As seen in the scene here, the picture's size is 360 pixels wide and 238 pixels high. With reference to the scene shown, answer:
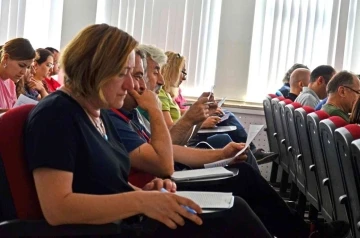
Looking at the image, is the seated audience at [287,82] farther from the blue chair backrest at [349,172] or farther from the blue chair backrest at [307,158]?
the blue chair backrest at [349,172]

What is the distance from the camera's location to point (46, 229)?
165 cm

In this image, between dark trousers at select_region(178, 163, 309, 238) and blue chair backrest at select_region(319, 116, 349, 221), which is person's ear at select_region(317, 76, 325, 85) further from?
dark trousers at select_region(178, 163, 309, 238)

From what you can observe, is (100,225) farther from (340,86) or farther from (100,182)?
(340,86)

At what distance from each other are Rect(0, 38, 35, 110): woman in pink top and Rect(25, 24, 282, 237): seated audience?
2.59 m

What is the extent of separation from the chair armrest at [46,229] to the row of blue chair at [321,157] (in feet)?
2.91

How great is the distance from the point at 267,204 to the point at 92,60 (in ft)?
3.70

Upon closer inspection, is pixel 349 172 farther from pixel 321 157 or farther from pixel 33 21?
pixel 33 21

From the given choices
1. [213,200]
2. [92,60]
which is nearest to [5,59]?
[92,60]

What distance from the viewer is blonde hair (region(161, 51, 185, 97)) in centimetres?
491

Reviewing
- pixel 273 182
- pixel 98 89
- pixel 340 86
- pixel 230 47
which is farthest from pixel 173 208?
pixel 230 47

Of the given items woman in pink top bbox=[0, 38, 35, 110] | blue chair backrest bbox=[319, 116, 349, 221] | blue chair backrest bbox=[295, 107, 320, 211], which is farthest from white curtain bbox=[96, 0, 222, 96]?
blue chair backrest bbox=[319, 116, 349, 221]

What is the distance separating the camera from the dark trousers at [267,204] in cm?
257

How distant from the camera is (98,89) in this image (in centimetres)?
182

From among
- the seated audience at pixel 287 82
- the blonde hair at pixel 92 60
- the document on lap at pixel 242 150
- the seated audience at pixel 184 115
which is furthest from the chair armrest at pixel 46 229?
the seated audience at pixel 287 82
